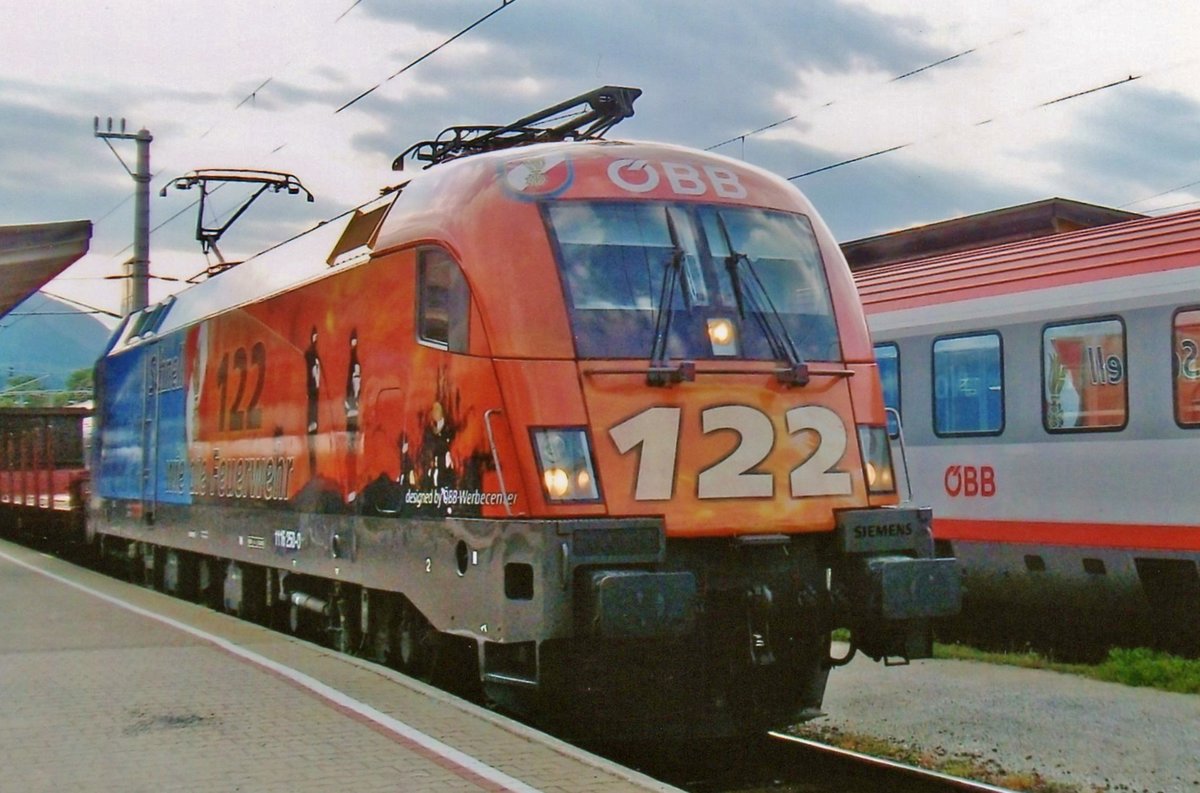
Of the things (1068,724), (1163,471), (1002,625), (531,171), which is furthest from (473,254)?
(1002,625)

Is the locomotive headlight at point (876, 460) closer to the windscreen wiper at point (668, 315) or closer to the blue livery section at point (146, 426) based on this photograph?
the windscreen wiper at point (668, 315)

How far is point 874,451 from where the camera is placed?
857 centimetres

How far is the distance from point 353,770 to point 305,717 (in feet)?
4.50

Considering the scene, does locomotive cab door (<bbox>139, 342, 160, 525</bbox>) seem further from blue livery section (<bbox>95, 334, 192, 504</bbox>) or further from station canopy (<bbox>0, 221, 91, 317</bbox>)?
station canopy (<bbox>0, 221, 91, 317</bbox>)

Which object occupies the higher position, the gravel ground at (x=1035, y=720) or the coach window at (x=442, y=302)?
the coach window at (x=442, y=302)

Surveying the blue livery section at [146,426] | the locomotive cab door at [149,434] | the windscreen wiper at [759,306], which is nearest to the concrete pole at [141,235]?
the blue livery section at [146,426]

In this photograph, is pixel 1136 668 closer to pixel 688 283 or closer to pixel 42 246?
pixel 688 283

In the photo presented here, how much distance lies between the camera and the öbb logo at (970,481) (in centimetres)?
1291

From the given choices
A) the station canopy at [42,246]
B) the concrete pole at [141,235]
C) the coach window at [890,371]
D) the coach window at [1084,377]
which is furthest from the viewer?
the concrete pole at [141,235]

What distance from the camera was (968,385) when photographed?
13258 millimetres

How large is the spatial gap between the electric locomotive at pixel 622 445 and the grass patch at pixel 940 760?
2.68 feet

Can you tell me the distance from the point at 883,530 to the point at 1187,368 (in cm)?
417

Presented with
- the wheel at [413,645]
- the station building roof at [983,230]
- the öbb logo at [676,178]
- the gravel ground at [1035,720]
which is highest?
the station building roof at [983,230]

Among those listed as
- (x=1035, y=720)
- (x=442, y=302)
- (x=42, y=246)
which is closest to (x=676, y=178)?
(x=442, y=302)
